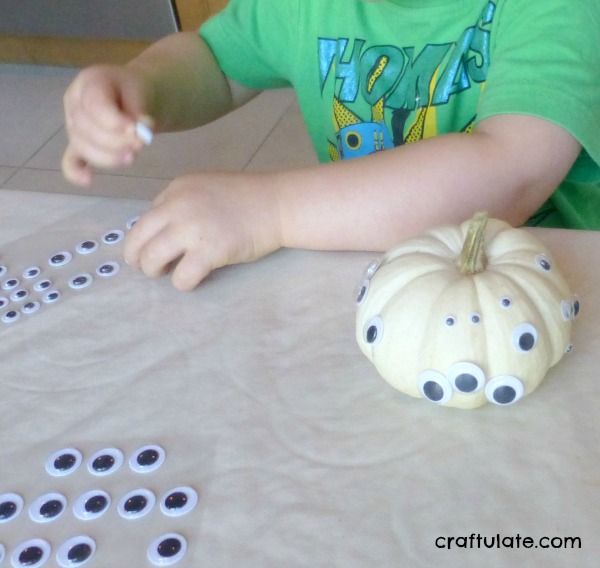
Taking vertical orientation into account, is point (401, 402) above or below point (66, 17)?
above

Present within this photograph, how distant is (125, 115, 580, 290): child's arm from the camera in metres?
0.54

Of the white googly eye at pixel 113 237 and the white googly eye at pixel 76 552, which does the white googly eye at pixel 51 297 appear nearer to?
the white googly eye at pixel 113 237

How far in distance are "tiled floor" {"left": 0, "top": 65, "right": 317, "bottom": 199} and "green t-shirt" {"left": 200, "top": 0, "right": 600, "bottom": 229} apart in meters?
0.91

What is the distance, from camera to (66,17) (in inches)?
83.6

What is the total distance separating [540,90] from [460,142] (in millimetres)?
73

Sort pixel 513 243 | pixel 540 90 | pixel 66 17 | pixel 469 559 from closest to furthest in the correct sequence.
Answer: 1. pixel 469 559
2. pixel 513 243
3. pixel 540 90
4. pixel 66 17

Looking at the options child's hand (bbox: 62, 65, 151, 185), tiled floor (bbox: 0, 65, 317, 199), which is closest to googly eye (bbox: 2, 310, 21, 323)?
child's hand (bbox: 62, 65, 151, 185)

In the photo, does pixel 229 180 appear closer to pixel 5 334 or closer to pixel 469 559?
pixel 5 334

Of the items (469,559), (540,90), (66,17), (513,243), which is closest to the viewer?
(469,559)

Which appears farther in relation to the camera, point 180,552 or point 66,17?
point 66,17

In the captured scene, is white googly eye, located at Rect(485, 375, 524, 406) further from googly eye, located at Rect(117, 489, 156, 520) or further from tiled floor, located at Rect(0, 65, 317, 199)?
tiled floor, located at Rect(0, 65, 317, 199)

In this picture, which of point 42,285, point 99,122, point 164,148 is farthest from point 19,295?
point 164,148

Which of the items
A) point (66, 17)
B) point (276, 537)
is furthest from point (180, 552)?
point (66, 17)

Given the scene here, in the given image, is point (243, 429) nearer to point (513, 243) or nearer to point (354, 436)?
point (354, 436)
